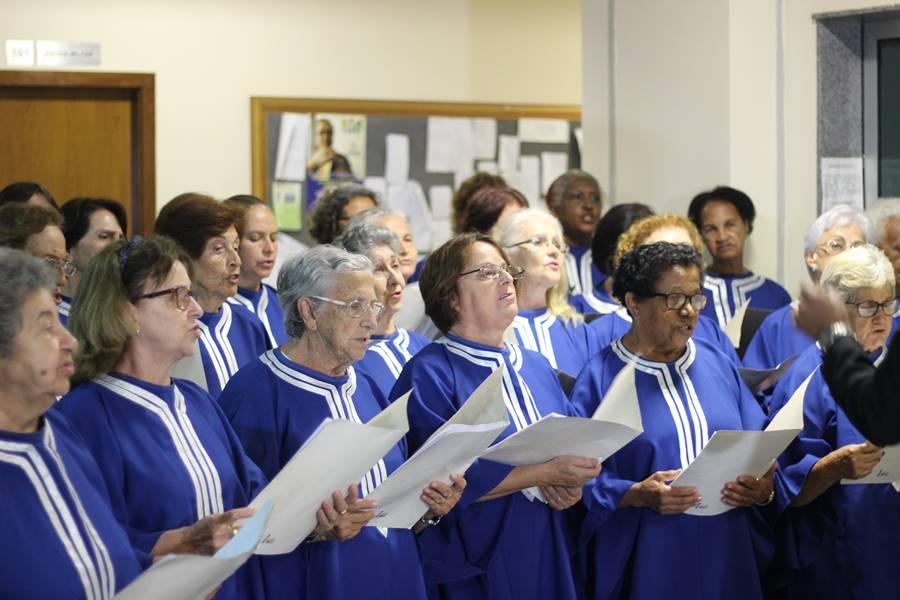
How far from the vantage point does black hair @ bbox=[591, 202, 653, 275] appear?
18.7ft

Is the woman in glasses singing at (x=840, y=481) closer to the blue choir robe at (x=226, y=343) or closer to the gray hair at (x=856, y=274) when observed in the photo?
the gray hair at (x=856, y=274)

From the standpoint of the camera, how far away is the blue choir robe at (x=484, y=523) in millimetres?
3605

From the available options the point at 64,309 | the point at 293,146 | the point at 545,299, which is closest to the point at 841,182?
the point at 545,299

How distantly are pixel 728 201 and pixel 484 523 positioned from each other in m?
2.76

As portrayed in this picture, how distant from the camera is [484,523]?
3.66 meters

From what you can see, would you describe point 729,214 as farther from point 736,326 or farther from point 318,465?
point 318,465

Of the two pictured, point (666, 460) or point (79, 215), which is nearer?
point (666, 460)

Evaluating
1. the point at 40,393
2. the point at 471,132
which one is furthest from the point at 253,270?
the point at 471,132

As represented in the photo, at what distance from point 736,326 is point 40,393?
288 centimetres

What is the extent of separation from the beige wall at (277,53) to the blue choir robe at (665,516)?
4226mm

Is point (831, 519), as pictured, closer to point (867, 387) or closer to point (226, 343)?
point (867, 387)

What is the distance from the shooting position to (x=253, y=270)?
4852mm

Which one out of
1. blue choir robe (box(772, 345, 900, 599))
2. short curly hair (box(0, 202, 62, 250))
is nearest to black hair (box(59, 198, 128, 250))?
short curly hair (box(0, 202, 62, 250))

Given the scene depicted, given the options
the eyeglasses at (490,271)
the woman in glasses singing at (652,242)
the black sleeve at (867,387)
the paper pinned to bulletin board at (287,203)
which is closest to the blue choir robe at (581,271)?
the woman in glasses singing at (652,242)
